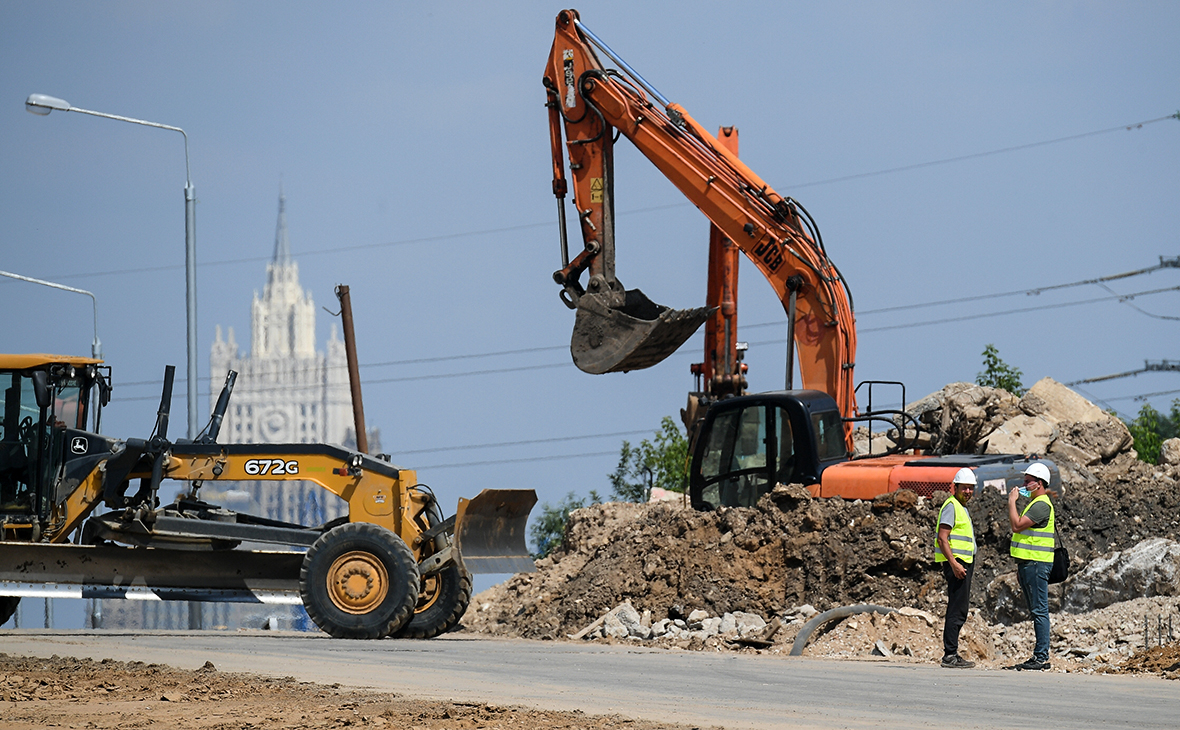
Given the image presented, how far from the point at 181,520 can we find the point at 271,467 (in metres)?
1.04

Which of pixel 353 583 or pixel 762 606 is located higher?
pixel 353 583

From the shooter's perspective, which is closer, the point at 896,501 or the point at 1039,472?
the point at 1039,472

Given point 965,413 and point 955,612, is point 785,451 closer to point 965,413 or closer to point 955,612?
point 955,612

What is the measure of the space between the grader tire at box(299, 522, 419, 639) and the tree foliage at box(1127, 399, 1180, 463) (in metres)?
22.3

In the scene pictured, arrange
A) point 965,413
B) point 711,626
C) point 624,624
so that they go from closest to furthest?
point 711,626 < point 624,624 < point 965,413

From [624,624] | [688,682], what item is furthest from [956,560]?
[624,624]

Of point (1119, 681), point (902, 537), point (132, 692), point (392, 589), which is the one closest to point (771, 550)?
point (902, 537)

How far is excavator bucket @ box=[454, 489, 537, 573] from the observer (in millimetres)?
14922

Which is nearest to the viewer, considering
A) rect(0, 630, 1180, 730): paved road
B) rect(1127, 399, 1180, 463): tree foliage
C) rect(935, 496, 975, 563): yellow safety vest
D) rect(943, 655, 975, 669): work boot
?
rect(0, 630, 1180, 730): paved road

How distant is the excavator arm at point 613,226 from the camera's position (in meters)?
18.8

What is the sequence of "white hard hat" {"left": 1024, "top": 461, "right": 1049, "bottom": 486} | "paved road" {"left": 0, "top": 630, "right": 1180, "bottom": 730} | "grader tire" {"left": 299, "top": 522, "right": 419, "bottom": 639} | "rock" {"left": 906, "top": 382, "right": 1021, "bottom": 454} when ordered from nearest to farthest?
"paved road" {"left": 0, "top": 630, "right": 1180, "bottom": 730} → "white hard hat" {"left": 1024, "top": 461, "right": 1049, "bottom": 486} → "grader tire" {"left": 299, "top": 522, "right": 419, "bottom": 639} → "rock" {"left": 906, "top": 382, "right": 1021, "bottom": 454}

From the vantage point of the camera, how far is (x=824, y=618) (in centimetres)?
1415

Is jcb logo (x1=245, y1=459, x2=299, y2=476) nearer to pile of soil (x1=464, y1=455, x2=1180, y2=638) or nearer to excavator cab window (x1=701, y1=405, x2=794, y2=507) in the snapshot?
pile of soil (x1=464, y1=455, x2=1180, y2=638)

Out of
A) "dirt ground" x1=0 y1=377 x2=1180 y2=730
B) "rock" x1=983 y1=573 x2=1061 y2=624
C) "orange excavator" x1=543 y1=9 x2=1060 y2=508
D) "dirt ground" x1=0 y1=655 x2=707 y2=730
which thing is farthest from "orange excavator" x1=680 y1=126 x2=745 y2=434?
"dirt ground" x1=0 y1=655 x2=707 y2=730
